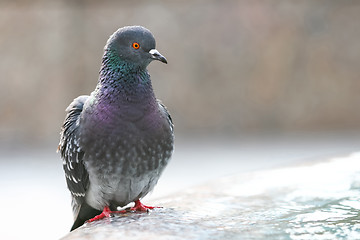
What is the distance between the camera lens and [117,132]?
107 inches

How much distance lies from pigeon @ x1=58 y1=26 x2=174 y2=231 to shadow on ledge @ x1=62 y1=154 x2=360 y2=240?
0.62 feet

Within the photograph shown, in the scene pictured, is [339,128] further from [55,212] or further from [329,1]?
[55,212]

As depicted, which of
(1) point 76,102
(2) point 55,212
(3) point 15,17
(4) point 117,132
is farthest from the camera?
(3) point 15,17

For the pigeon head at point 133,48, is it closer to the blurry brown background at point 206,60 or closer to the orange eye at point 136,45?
the orange eye at point 136,45

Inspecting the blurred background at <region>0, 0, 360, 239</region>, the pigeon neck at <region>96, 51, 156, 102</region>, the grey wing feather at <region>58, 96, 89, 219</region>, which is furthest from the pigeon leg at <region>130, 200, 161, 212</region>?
the blurred background at <region>0, 0, 360, 239</region>

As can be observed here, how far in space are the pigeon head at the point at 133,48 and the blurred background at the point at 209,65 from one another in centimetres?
560

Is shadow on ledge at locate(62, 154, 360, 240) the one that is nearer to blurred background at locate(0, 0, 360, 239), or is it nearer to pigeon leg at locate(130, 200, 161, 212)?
pigeon leg at locate(130, 200, 161, 212)

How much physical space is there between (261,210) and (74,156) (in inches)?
41.6

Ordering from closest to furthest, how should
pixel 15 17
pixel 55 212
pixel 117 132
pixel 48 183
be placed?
pixel 117 132
pixel 55 212
pixel 48 183
pixel 15 17

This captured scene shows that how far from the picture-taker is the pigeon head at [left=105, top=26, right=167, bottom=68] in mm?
2816

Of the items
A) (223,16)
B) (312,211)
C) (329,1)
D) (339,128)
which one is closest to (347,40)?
(329,1)

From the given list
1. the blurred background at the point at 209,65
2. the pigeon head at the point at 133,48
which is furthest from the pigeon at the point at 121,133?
the blurred background at the point at 209,65

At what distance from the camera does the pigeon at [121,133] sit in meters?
2.72

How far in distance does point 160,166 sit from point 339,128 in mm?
6690
